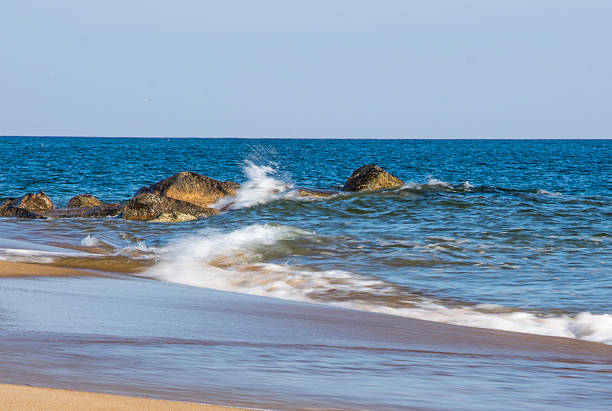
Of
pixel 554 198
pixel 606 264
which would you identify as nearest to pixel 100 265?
pixel 606 264

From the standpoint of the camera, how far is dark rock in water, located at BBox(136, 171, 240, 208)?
1728 cm

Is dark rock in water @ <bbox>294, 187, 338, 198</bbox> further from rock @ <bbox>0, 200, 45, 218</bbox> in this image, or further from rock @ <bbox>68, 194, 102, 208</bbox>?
rock @ <bbox>0, 200, 45, 218</bbox>

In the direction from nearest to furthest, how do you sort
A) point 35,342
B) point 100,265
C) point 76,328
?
1. point 35,342
2. point 76,328
3. point 100,265

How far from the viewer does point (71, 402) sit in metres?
2.38

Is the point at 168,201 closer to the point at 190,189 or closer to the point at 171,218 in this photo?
the point at 171,218

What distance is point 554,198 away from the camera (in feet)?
63.3

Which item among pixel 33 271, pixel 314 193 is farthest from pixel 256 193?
pixel 33 271

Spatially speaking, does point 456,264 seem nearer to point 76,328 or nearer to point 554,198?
point 76,328

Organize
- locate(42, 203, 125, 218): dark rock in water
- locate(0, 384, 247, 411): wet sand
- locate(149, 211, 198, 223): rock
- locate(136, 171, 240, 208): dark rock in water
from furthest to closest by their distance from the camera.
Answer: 1. locate(136, 171, 240, 208): dark rock in water
2. locate(42, 203, 125, 218): dark rock in water
3. locate(149, 211, 198, 223): rock
4. locate(0, 384, 247, 411): wet sand

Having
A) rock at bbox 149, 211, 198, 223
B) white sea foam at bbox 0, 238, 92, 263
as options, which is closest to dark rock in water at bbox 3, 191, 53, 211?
rock at bbox 149, 211, 198, 223

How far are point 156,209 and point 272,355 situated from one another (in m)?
11.8

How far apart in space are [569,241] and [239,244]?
5.45 m

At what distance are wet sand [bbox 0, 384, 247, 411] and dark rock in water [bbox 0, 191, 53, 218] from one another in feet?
44.0

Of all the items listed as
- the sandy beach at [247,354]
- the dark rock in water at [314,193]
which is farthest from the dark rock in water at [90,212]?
the sandy beach at [247,354]
